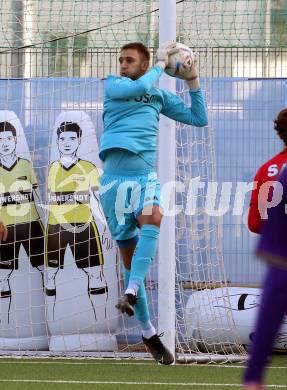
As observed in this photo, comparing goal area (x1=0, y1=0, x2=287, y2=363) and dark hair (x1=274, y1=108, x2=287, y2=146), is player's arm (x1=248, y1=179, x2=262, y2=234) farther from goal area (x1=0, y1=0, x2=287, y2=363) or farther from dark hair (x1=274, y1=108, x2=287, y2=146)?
goal area (x1=0, y1=0, x2=287, y2=363)

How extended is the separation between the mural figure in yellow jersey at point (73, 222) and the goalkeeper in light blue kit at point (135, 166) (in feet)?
10.5

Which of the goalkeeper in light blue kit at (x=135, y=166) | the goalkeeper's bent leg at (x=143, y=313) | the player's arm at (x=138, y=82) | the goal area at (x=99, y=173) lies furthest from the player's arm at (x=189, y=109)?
the goal area at (x=99, y=173)

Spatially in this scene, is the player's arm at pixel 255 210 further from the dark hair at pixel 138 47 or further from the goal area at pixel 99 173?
the goal area at pixel 99 173

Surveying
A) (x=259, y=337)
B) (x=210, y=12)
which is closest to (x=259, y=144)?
(x=210, y=12)

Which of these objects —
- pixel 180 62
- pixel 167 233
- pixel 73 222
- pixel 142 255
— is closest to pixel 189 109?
pixel 180 62

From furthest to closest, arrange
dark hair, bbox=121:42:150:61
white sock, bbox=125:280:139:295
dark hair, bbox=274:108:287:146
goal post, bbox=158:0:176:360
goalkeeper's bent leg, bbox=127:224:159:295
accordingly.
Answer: goal post, bbox=158:0:176:360, dark hair, bbox=121:42:150:61, goalkeeper's bent leg, bbox=127:224:159:295, white sock, bbox=125:280:139:295, dark hair, bbox=274:108:287:146

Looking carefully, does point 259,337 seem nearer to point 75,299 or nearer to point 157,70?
point 157,70

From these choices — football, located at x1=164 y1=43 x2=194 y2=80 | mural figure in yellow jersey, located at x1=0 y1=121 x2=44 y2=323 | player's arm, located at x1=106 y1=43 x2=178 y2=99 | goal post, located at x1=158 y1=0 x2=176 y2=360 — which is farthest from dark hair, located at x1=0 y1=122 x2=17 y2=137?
football, located at x1=164 y1=43 x2=194 y2=80

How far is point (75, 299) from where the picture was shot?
10.5 metres

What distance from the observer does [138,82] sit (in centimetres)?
699

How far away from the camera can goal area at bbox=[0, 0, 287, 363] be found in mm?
10227

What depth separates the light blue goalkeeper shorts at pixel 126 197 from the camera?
706 cm

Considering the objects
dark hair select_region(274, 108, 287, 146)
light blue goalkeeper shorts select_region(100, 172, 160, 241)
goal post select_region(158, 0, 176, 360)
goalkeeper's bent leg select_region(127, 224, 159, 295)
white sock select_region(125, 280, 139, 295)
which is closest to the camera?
A: dark hair select_region(274, 108, 287, 146)

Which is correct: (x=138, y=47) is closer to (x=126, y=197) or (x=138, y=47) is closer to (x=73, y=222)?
(x=126, y=197)
